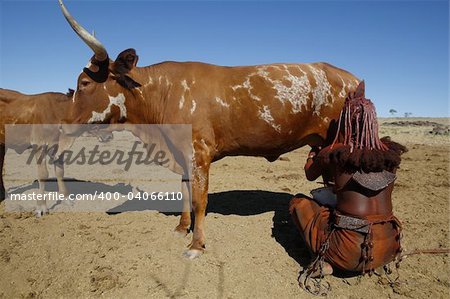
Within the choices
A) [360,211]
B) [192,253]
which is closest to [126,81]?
[192,253]

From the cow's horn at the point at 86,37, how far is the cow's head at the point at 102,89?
0.51 ft

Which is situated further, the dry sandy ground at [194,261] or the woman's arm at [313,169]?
the woman's arm at [313,169]

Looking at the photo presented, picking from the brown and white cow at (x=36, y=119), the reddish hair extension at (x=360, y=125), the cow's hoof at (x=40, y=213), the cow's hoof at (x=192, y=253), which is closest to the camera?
the reddish hair extension at (x=360, y=125)

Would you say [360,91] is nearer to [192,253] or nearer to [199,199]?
[199,199]

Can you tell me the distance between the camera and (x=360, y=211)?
369cm

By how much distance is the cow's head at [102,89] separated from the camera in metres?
4.84

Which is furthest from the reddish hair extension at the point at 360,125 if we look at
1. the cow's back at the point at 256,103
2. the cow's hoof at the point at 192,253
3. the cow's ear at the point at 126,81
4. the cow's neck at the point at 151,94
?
the cow's ear at the point at 126,81

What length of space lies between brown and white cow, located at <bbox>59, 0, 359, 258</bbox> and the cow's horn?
13mm

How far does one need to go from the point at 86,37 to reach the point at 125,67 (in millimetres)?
621

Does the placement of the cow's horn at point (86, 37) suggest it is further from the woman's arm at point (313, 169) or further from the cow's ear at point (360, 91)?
the cow's ear at point (360, 91)

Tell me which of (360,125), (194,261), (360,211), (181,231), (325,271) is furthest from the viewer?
(181,231)

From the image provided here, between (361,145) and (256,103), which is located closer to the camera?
(361,145)

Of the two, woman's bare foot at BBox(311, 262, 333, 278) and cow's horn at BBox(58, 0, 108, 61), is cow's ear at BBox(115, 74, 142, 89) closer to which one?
cow's horn at BBox(58, 0, 108, 61)

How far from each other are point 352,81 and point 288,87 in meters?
0.97
